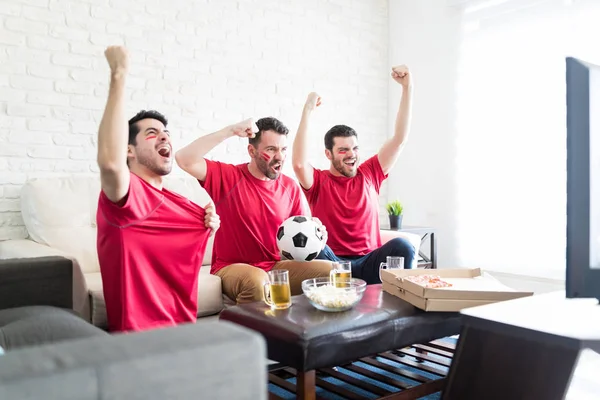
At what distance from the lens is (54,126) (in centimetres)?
311

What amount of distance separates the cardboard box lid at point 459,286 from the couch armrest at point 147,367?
1060 millimetres

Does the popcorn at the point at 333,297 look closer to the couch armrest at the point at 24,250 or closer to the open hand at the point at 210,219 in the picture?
the open hand at the point at 210,219

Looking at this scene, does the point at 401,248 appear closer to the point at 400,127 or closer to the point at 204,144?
the point at 400,127

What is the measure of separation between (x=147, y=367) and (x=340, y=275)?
125 centimetres

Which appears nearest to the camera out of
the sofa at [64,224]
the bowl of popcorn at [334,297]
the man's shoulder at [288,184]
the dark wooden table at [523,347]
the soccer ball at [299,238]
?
the dark wooden table at [523,347]

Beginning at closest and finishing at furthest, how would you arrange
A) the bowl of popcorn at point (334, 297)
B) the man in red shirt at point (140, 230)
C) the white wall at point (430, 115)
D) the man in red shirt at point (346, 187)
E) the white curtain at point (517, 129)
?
the man in red shirt at point (140, 230)
the bowl of popcorn at point (334, 297)
the man in red shirt at point (346, 187)
the white curtain at point (517, 129)
the white wall at point (430, 115)

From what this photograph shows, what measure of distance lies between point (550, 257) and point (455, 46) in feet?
5.54

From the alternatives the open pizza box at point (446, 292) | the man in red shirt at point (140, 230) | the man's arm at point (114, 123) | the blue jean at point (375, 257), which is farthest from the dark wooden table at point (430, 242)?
the man's arm at point (114, 123)

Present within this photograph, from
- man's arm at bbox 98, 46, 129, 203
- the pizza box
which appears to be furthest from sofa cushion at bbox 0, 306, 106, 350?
the pizza box

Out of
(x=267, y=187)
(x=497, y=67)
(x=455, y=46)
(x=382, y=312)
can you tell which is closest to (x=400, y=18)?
(x=455, y=46)

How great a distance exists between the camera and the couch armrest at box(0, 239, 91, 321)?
1.89 m

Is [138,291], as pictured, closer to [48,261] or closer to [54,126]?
[48,261]

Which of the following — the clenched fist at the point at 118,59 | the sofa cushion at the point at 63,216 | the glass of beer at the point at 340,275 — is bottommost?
the glass of beer at the point at 340,275

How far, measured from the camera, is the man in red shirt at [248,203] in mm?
2498
